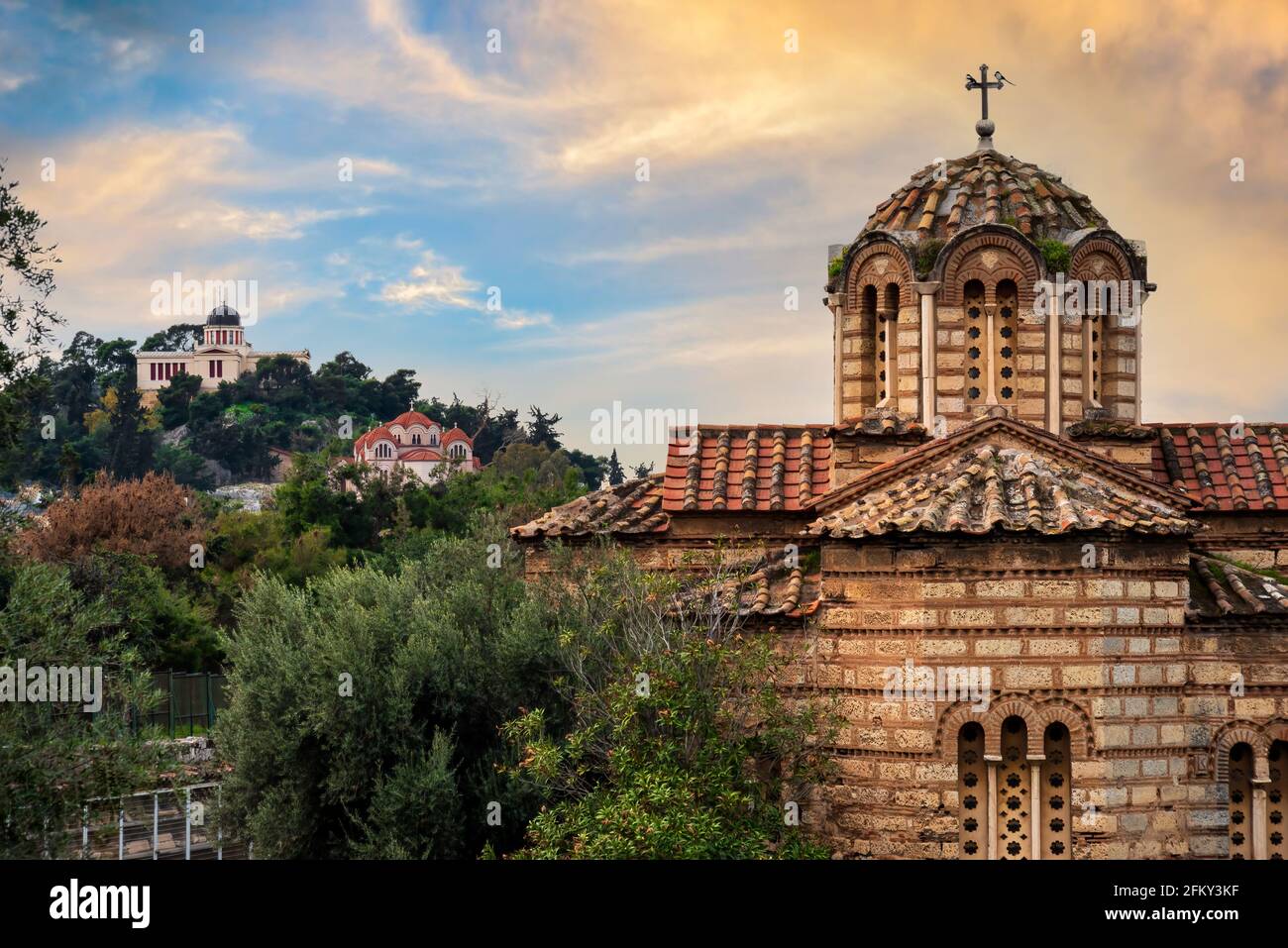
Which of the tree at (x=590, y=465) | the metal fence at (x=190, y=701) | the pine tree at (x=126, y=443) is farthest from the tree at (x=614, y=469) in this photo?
the metal fence at (x=190, y=701)

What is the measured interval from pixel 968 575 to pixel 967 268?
5.16 metres

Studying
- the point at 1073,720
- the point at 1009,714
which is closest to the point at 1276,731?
the point at 1073,720

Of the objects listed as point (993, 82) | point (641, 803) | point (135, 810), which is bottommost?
point (135, 810)

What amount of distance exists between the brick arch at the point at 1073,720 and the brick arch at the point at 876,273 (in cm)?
621

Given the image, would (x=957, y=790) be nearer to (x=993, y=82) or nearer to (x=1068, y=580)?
(x=1068, y=580)

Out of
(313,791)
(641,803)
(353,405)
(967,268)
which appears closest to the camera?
(641,803)

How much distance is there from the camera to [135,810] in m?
22.4

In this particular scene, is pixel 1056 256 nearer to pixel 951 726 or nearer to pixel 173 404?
pixel 951 726

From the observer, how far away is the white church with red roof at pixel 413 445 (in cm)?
9975

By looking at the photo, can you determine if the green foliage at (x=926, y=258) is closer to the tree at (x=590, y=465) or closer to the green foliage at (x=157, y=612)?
the green foliage at (x=157, y=612)

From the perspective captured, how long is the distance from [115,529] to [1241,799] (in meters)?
41.5

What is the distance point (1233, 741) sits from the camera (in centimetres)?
1717

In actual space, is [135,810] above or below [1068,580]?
below
